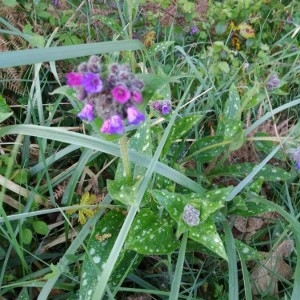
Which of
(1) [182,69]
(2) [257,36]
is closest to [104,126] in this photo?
(1) [182,69]

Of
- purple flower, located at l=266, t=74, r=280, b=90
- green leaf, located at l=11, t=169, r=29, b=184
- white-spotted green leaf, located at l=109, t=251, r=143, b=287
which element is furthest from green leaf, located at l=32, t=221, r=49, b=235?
purple flower, located at l=266, t=74, r=280, b=90

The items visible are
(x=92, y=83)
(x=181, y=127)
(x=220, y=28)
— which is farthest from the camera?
(x=220, y=28)

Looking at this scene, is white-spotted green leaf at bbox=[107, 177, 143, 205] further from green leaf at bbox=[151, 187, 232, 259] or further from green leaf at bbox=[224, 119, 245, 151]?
green leaf at bbox=[224, 119, 245, 151]

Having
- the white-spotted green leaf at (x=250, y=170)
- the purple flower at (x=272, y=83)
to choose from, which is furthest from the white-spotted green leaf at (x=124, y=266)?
the purple flower at (x=272, y=83)

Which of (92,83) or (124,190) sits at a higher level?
(92,83)

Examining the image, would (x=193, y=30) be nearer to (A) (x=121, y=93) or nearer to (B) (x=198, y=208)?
(B) (x=198, y=208)

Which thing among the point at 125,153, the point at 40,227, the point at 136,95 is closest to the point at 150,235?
the point at 125,153

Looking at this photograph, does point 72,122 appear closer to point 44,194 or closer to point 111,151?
point 44,194
